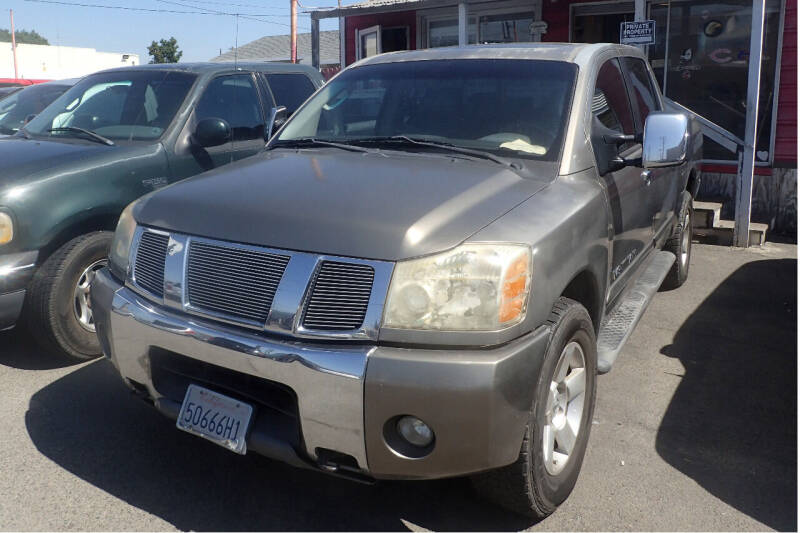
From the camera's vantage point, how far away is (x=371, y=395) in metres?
2.34

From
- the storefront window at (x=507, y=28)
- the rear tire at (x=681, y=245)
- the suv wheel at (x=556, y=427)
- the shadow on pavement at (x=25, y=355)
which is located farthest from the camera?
the storefront window at (x=507, y=28)

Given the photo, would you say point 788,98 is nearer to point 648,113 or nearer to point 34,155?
point 648,113

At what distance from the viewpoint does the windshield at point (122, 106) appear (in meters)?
5.14

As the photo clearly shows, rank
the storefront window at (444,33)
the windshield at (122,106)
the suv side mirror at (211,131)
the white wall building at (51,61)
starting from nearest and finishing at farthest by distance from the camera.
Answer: the suv side mirror at (211,131) < the windshield at (122,106) < the storefront window at (444,33) < the white wall building at (51,61)

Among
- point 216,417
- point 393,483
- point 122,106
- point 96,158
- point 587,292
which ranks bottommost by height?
point 393,483

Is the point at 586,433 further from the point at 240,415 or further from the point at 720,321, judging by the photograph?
the point at 720,321

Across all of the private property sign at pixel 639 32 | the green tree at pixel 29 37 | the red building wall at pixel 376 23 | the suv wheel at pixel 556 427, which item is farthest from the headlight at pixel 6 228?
the green tree at pixel 29 37

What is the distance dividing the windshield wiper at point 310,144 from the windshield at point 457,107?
0.11 feet

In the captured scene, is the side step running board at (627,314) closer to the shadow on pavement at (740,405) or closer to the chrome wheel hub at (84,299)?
the shadow on pavement at (740,405)

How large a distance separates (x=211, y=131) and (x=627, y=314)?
2.95 m

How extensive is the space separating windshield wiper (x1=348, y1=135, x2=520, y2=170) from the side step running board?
0.99 m

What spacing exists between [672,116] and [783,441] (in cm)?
168

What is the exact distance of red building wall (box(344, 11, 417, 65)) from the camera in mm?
12531

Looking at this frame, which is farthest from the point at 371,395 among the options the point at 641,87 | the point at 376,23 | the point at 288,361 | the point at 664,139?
the point at 376,23
